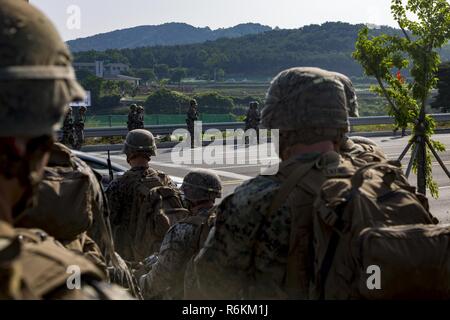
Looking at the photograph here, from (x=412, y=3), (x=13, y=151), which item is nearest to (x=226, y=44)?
(x=412, y=3)

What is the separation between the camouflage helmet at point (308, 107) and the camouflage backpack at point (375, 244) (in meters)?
0.34

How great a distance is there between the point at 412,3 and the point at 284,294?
30.2 ft

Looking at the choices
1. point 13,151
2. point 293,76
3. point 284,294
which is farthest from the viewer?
point 293,76

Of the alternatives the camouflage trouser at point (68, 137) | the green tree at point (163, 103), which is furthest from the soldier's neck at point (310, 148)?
the green tree at point (163, 103)

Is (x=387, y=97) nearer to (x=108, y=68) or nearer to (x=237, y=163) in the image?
(x=237, y=163)

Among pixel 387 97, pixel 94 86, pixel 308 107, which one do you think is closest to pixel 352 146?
pixel 308 107

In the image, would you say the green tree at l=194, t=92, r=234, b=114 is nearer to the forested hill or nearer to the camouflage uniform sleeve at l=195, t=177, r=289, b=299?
the forested hill

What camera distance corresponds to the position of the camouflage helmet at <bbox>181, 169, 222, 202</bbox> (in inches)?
215

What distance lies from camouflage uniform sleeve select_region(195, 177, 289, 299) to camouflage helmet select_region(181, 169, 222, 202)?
200cm

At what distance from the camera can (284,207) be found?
3.26 metres

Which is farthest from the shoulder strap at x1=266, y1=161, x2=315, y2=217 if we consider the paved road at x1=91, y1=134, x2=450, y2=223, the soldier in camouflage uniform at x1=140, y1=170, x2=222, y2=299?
the paved road at x1=91, y1=134, x2=450, y2=223

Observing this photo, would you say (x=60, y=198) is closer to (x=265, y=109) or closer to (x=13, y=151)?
(x=265, y=109)

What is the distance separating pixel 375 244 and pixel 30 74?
1588 mm
